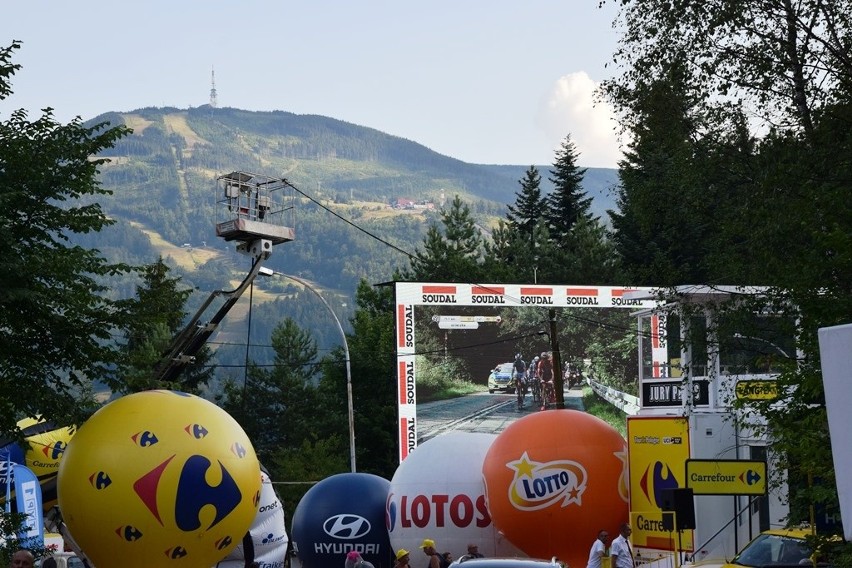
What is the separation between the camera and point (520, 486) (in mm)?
22672

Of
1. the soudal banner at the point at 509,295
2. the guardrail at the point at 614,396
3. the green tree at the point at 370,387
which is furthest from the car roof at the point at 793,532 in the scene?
the green tree at the point at 370,387

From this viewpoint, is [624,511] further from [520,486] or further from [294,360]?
[294,360]

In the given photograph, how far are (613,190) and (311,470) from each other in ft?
164

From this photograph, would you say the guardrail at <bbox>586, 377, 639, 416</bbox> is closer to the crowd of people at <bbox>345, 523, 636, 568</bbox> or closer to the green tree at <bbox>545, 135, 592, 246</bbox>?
the crowd of people at <bbox>345, 523, 636, 568</bbox>

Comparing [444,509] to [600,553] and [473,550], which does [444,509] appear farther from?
[600,553]

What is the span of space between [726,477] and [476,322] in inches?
1115

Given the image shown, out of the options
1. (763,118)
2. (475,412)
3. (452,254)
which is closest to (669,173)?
(763,118)

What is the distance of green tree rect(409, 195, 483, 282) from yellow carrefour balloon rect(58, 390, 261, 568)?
201 ft

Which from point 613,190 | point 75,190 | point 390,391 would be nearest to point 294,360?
point 390,391

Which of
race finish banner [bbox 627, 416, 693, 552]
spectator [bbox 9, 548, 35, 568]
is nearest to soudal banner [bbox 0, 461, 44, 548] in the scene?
race finish banner [bbox 627, 416, 693, 552]

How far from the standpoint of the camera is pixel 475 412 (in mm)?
49219

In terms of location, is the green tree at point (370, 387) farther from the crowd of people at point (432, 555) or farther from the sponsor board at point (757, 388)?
the sponsor board at point (757, 388)

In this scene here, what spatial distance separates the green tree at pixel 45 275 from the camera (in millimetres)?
18812

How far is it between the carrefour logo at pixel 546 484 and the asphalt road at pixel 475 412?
24.0 m
